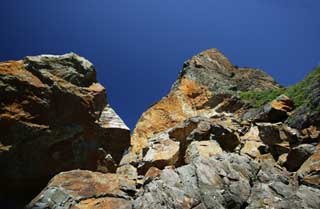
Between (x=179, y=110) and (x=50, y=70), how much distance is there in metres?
17.1

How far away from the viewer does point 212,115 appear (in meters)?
38.9

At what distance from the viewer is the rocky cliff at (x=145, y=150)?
19.4 meters

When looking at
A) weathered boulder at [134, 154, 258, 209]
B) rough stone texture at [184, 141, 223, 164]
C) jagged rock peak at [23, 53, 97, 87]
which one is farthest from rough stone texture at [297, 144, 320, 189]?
jagged rock peak at [23, 53, 97, 87]

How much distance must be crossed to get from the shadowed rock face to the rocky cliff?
2.8 inches

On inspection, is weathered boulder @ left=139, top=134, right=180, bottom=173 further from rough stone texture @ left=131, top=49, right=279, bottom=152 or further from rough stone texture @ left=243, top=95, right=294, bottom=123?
rough stone texture @ left=243, top=95, right=294, bottom=123

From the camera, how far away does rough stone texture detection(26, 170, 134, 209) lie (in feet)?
66.4

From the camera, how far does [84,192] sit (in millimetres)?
21281

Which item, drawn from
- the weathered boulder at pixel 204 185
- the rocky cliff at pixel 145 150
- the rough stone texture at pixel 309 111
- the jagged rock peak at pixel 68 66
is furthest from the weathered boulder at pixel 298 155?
the jagged rock peak at pixel 68 66

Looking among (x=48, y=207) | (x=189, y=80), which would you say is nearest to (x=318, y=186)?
(x=48, y=207)

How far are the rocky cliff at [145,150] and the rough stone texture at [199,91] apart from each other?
548 mm

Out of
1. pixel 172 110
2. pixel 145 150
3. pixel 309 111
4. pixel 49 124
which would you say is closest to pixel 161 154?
pixel 145 150

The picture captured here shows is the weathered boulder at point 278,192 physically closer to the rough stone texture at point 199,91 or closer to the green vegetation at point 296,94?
the green vegetation at point 296,94

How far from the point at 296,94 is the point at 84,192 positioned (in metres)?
20.8

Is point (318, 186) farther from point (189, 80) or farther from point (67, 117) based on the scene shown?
point (189, 80)
